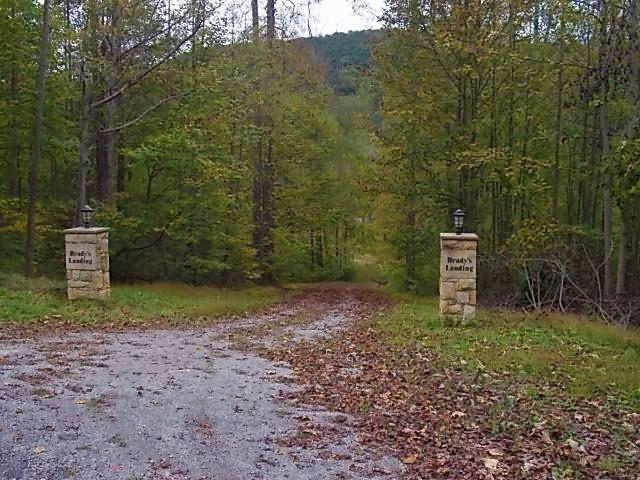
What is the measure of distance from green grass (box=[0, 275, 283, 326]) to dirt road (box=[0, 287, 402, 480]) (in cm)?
211

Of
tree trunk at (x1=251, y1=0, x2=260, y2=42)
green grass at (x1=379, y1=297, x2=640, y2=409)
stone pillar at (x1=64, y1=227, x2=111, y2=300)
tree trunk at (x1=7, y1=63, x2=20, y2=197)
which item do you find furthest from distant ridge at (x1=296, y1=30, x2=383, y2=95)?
green grass at (x1=379, y1=297, x2=640, y2=409)

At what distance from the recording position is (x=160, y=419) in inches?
195

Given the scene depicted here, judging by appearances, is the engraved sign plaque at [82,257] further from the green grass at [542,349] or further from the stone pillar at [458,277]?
the stone pillar at [458,277]

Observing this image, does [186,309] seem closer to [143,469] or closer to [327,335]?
[327,335]

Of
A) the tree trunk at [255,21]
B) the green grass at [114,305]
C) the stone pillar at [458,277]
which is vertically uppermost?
the tree trunk at [255,21]

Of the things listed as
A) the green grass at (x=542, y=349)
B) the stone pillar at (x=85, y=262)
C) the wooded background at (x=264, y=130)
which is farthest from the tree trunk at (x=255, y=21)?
the green grass at (x=542, y=349)

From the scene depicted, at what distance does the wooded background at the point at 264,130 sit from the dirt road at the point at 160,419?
7.87m

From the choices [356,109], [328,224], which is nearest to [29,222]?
[328,224]

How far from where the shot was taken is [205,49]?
58.6 ft

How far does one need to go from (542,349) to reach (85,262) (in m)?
8.18

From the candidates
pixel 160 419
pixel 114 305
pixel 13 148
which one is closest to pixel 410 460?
pixel 160 419

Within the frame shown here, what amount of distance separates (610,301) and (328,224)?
16283 millimetres

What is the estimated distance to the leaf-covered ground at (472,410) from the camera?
4.27 meters

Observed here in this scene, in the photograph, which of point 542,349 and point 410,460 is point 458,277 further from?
point 410,460
